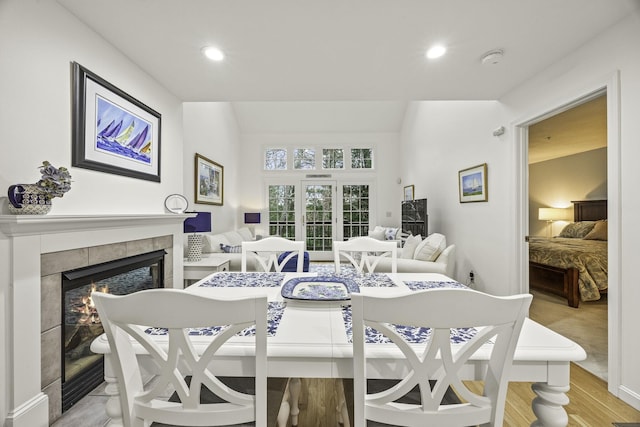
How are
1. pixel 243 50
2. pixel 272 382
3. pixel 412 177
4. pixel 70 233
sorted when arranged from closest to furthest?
pixel 272 382 < pixel 70 233 < pixel 243 50 < pixel 412 177

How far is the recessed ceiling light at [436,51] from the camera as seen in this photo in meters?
2.07

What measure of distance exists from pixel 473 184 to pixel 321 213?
3.76 metres

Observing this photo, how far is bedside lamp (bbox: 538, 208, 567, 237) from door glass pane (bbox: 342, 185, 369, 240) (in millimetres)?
3695

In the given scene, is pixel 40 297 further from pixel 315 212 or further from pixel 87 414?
pixel 315 212

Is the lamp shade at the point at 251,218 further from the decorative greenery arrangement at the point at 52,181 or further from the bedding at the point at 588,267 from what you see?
the bedding at the point at 588,267

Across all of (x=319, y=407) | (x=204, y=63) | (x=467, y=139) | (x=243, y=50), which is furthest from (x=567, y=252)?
(x=204, y=63)

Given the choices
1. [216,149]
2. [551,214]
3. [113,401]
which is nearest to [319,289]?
[113,401]

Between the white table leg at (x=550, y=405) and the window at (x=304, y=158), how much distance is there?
6.19 meters

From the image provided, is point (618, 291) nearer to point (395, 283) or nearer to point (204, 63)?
point (395, 283)

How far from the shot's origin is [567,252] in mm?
3449

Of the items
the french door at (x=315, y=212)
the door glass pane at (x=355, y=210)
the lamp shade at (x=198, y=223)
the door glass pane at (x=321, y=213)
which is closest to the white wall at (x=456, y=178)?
the door glass pane at (x=355, y=210)

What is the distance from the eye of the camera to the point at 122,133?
7.18ft

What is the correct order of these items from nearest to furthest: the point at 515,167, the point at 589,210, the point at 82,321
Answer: the point at 82,321
the point at 515,167
the point at 589,210

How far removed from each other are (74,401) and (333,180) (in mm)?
5740
